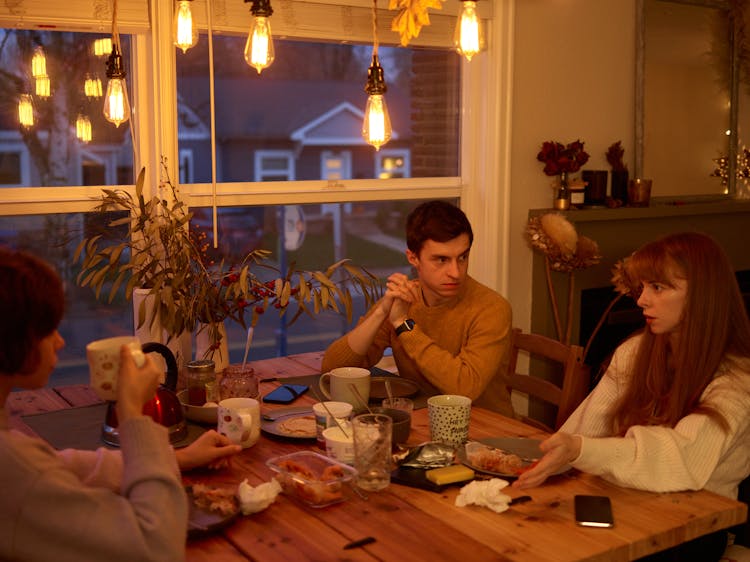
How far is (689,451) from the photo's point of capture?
6.02ft

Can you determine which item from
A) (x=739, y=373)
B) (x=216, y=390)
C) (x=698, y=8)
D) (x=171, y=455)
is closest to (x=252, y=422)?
(x=216, y=390)

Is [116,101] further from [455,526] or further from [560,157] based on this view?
[560,157]

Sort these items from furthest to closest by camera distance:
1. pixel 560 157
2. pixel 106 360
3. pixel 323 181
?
pixel 560 157 < pixel 323 181 < pixel 106 360

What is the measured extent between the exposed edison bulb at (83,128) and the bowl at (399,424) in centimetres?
151

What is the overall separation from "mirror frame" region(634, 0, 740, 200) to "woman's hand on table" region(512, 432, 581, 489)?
253cm

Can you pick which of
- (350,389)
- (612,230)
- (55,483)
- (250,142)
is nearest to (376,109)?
(350,389)

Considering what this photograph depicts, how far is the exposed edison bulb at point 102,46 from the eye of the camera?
116 inches

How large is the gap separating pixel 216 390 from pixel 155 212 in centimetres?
84

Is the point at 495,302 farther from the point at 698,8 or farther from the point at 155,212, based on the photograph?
the point at 698,8

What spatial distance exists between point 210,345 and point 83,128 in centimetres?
86

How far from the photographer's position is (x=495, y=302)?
2.65 metres

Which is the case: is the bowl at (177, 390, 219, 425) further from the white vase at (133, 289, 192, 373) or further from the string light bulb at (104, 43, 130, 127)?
the string light bulb at (104, 43, 130, 127)

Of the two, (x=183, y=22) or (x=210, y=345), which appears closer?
(x=183, y=22)

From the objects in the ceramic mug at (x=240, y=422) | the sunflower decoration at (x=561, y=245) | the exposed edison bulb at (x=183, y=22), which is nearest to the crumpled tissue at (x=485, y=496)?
the ceramic mug at (x=240, y=422)
